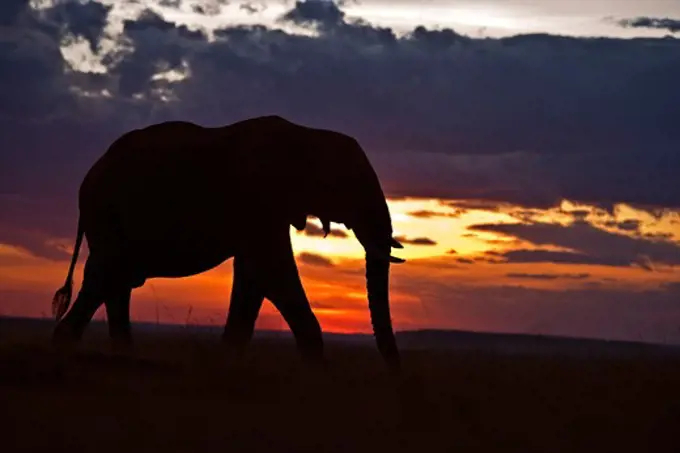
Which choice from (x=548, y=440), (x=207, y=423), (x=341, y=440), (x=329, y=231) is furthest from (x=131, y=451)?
(x=329, y=231)

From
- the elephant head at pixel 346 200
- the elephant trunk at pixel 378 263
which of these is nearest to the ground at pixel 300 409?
the elephant trunk at pixel 378 263

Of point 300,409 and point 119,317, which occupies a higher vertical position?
point 119,317

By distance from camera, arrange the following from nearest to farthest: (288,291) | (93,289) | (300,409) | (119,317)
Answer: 1. (300,409)
2. (288,291)
3. (93,289)
4. (119,317)

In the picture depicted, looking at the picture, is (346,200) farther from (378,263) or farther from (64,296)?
(64,296)

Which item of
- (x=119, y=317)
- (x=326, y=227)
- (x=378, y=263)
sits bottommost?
(x=119, y=317)

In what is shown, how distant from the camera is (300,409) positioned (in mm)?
11484

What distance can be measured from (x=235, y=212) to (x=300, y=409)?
6.09 metres

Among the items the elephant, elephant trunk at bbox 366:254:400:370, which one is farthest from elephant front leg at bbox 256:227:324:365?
elephant trunk at bbox 366:254:400:370

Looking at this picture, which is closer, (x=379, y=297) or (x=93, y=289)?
(x=379, y=297)

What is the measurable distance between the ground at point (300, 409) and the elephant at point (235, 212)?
2106 mm

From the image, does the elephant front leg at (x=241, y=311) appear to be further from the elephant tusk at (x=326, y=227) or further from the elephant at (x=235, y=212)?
the elephant tusk at (x=326, y=227)

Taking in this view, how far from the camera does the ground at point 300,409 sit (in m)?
10.1

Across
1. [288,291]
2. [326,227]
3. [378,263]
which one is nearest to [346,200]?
[326,227]

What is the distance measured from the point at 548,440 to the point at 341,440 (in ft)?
6.92
